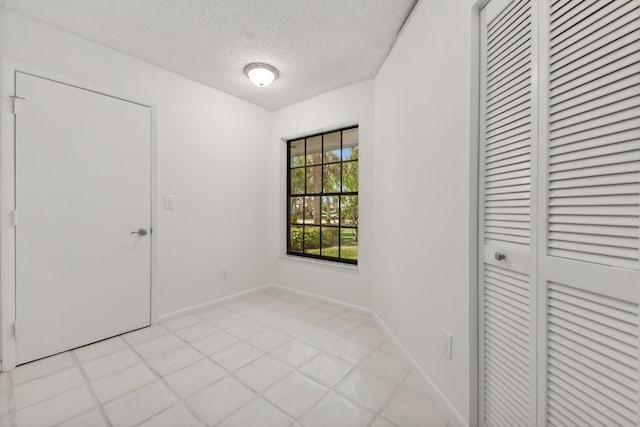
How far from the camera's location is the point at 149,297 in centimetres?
244

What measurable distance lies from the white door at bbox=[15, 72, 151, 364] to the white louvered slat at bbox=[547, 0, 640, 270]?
2860 mm

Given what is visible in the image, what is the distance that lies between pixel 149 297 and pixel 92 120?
1.60 m

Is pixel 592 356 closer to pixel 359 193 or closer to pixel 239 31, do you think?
pixel 359 193

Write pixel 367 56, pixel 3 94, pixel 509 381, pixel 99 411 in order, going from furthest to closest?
pixel 367 56 → pixel 3 94 → pixel 99 411 → pixel 509 381

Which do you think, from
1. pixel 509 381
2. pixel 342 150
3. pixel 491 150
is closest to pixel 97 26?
pixel 342 150

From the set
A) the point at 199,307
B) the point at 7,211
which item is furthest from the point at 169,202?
the point at 199,307

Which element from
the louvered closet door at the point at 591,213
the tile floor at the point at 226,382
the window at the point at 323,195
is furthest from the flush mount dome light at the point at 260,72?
the tile floor at the point at 226,382

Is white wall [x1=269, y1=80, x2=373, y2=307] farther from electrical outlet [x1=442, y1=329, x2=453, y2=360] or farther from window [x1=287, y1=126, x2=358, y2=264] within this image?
electrical outlet [x1=442, y1=329, x2=453, y2=360]

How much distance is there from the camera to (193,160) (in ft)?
9.08

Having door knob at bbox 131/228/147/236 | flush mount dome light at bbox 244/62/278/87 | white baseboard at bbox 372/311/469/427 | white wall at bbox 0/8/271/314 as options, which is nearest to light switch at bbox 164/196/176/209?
white wall at bbox 0/8/271/314

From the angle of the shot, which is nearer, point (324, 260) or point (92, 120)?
point (92, 120)

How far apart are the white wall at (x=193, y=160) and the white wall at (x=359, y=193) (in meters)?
0.17

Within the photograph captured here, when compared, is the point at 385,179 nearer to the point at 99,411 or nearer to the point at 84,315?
the point at 99,411

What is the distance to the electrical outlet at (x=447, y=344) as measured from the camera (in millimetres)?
1376
